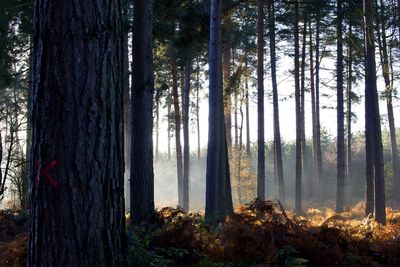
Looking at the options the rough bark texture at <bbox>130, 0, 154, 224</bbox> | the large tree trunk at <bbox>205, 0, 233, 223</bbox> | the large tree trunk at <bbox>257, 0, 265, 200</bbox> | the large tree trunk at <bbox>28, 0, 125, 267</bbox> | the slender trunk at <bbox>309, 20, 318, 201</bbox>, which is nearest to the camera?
the large tree trunk at <bbox>28, 0, 125, 267</bbox>

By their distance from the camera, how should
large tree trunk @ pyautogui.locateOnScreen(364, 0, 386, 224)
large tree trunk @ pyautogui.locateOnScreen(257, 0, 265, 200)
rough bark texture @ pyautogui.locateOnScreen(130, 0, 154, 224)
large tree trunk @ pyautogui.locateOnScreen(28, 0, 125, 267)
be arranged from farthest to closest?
large tree trunk @ pyautogui.locateOnScreen(257, 0, 265, 200), large tree trunk @ pyautogui.locateOnScreen(364, 0, 386, 224), rough bark texture @ pyautogui.locateOnScreen(130, 0, 154, 224), large tree trunk @ pyautogui.locateOnScreen(28, 0, 125, 267)

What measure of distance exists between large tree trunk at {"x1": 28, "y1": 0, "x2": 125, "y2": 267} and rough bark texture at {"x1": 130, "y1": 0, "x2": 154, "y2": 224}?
192 inches

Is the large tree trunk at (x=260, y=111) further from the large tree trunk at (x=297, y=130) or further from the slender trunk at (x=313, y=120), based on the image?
the slender trunk at (x=313, y=120)

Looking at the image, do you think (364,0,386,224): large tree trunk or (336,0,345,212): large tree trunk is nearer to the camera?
(364,0,386,224): large tree trunk

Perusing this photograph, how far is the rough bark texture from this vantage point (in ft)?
25.2

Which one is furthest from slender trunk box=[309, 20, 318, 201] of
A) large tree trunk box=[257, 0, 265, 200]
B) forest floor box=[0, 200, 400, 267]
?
forest floor box=[0, 200, 400, 267]

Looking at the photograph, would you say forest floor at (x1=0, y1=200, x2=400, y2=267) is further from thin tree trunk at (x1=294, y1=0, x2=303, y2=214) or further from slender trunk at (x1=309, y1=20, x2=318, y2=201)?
slender trunk at (x1=309, y1=20, x2=318, y2=201)

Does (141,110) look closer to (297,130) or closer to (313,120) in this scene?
(297,130)

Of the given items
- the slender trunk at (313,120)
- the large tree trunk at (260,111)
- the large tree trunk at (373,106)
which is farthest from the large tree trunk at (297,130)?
the large tree trunk at (373,106)

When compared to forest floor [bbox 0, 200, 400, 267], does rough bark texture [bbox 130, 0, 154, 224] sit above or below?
above

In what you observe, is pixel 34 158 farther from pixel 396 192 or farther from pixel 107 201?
pixel 396 192

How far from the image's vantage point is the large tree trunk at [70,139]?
8.77 feet

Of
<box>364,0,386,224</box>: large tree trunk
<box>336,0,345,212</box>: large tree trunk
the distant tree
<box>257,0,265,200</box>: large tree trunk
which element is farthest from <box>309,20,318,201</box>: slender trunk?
<box>364,0,386,224</box>: large tree trunk

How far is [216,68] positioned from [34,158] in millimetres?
8801
